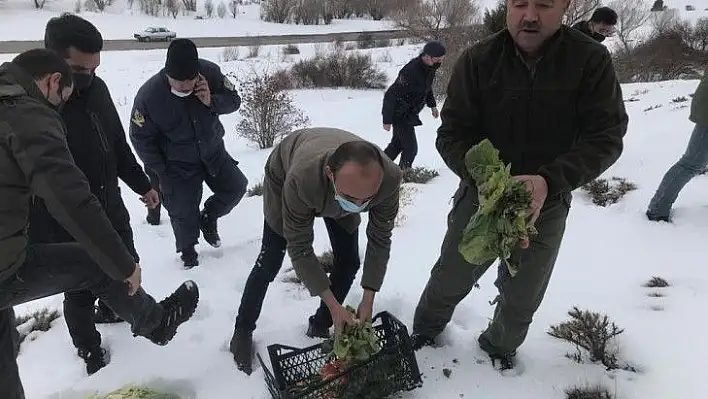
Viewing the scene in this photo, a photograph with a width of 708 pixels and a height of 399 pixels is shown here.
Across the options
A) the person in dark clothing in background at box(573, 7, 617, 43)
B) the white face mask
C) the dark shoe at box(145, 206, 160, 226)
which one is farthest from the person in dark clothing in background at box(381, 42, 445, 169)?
the white face mask

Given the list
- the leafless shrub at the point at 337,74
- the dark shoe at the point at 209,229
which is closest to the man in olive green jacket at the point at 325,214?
the dark shoe at the point at 209,229

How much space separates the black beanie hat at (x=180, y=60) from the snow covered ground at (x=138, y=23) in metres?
25.1

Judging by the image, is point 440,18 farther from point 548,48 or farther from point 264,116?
point 548,48

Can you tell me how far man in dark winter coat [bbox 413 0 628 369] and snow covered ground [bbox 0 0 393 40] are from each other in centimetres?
2708

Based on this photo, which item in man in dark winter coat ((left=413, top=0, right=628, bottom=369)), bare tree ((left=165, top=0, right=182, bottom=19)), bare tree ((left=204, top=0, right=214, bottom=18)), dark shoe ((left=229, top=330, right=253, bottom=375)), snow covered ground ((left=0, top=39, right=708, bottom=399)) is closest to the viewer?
man in dark winter coat ((left=413, top=0, right=628, bottom=369))

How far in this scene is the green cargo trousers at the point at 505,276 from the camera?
246cm

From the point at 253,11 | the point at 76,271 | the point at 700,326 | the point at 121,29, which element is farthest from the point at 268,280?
the point at 253,11

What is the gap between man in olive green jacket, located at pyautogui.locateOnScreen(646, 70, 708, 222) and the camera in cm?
399

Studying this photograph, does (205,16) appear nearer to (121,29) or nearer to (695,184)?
(121,29)

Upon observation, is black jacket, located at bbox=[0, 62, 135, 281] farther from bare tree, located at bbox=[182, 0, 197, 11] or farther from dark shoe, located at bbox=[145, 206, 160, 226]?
bare tree, located at bbox=[182, 0, 197, 11]

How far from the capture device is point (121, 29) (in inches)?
1093

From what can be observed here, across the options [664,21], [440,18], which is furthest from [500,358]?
[664,21]

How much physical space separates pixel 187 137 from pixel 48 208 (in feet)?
5.78

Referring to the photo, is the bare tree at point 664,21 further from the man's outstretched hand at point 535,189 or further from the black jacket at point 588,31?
the man's outstretched hand at point 535,189
